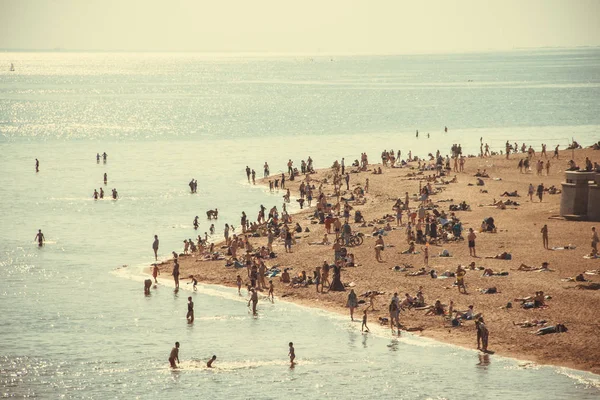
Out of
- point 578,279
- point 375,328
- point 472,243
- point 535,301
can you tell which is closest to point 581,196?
point 472,243

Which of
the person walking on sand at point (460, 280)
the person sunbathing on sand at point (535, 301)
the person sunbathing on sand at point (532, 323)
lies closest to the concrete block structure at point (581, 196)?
the person walking on sand at point (460, 280)

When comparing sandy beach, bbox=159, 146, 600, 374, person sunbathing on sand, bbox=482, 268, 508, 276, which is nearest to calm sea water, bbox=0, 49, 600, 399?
sandy beach, bbox=159, 146, 600, 374

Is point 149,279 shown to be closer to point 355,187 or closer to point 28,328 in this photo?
point 28,328

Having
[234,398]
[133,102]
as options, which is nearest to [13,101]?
[133,102]

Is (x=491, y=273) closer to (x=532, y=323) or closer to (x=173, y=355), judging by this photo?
(x=532, y=323)

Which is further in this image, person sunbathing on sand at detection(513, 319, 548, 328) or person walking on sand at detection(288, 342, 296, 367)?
person sunbathing on sand at detection(513, 319, 548, 328)

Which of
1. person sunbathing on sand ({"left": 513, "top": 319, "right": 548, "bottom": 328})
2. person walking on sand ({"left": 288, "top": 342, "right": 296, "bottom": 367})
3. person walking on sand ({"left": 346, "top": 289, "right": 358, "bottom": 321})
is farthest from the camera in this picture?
person walking on sand ({"left": 346, "top": 289, "right": 358, "bottom": 321})

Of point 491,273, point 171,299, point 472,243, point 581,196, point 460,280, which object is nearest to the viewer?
point 460,280

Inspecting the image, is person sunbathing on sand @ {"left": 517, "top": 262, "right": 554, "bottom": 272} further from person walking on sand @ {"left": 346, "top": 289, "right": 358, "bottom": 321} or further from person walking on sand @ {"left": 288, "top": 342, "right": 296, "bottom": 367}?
person walking on sand @ {"left": 288, "top": 342, "right": 296, "bottom": 367}
